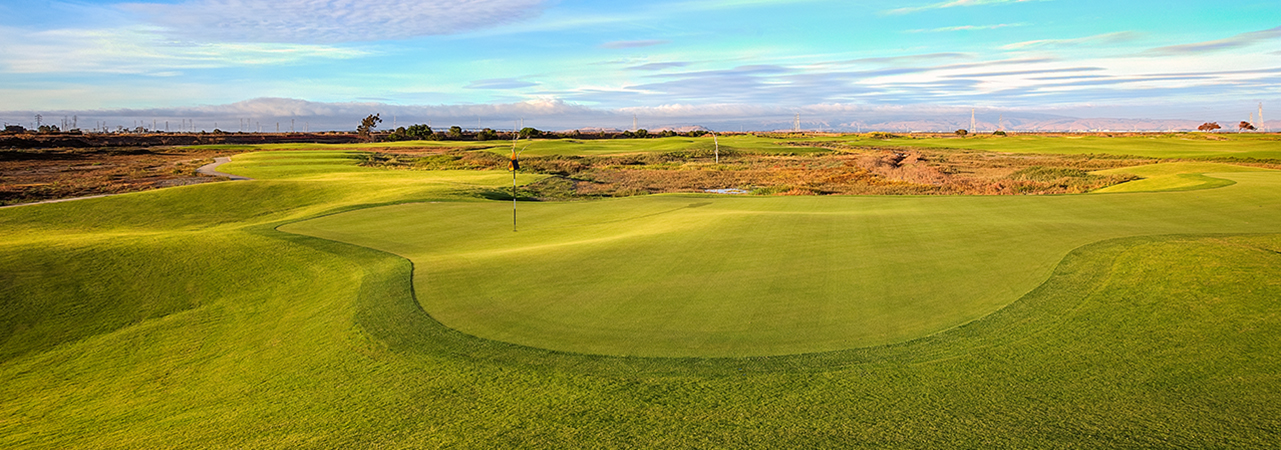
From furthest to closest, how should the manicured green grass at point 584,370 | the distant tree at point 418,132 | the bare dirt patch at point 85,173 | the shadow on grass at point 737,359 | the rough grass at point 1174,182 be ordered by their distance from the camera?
the distant tree at point 418,132 < the bare dirt patch at point 85,173 < the rough grass at point 1174,182 < the shadow on grass at point 737,359 < the manicured green grass at point 584,370

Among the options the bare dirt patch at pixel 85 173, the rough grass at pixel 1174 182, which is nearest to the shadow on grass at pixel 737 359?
the rough grass at pixel 1174 182

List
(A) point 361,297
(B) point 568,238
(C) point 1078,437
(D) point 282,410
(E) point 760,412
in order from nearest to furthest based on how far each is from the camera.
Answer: (C) point 1078,437 < (E) point 760,412 < (D) point 282,410 < (A) point 361,297 < (B) point 568,238

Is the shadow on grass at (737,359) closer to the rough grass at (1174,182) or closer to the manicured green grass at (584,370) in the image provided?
the manicured green grass at (584,370)

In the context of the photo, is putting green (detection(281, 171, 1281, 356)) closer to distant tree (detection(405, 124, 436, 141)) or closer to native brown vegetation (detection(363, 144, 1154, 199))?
native brown vegetation (detection(363, 144, 1154, 199))

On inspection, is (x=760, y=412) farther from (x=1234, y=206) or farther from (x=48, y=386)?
(x=1234, y=206)

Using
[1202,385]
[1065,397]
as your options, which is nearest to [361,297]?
[1065,397]
